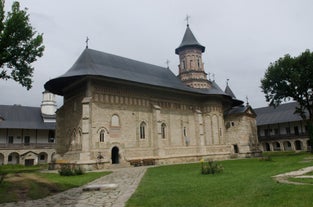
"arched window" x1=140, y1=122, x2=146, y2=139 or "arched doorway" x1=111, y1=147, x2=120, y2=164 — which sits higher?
"arched window" x1=140, y1=122, x2=146, y2=139

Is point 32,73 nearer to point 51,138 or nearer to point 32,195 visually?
point 32,195

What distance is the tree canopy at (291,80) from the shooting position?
98.8 feet

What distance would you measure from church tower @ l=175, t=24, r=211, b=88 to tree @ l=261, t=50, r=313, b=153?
7.52 metres

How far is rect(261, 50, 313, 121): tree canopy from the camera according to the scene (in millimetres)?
30117

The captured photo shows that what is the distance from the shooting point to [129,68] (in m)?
28.2

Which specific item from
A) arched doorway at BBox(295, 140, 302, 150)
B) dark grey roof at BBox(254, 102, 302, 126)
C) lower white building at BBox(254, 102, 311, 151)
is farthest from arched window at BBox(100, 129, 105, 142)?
arched doorway at BBox(295, 140, 302, 150)

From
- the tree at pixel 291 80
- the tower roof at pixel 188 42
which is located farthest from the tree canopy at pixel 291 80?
the tower roof at pixel 188 42

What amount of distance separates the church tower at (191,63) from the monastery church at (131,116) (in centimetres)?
60

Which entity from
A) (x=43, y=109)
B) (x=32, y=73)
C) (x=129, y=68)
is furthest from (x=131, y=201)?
(x=43, y=109)

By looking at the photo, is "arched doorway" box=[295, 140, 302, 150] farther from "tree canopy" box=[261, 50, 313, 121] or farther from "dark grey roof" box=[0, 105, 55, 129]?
"dark grey roof" box=[0, 105, 55, 129]

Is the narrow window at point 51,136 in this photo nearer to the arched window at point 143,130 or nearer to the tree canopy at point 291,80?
the arched window at point 143,130

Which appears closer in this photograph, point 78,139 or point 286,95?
point 78,139

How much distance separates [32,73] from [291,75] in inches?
1024

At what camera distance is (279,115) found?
50.0 metres
